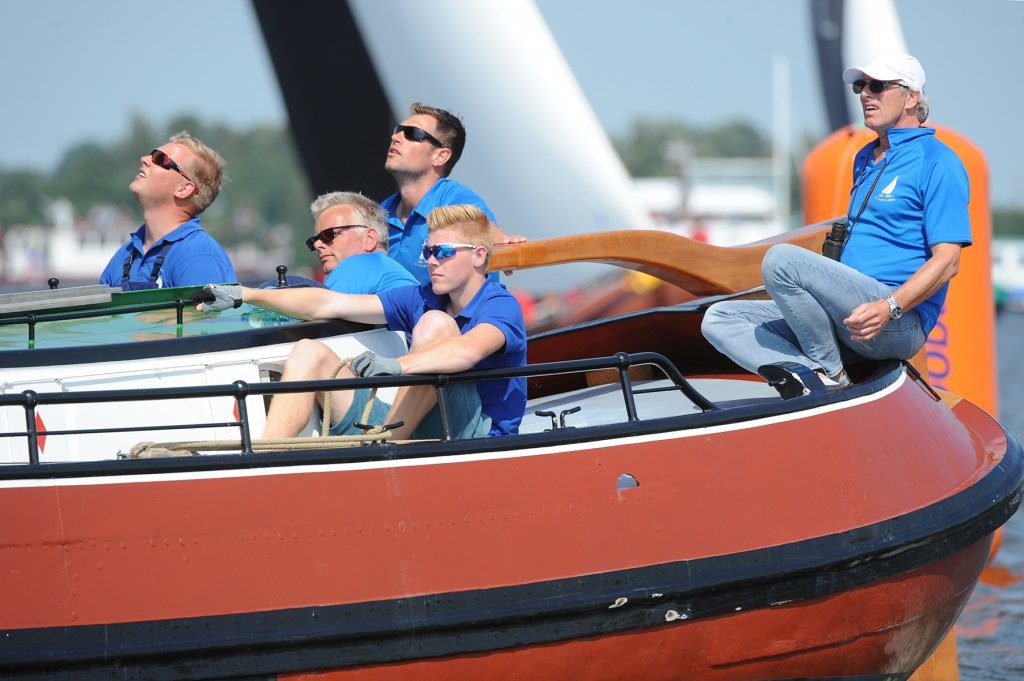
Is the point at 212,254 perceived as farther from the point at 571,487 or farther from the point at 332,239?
the point at 571,487

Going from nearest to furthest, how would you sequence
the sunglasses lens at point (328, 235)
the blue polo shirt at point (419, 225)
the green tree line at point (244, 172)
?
the sunglasses lens at point (328, 235) → the blue polo shirt at point (419, 225) → the green tree line at point (244, 172)

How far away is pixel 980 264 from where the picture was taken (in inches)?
324

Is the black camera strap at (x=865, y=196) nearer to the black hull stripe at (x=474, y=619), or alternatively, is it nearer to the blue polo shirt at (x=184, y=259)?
the black hull stripe at (x=474, y=619)

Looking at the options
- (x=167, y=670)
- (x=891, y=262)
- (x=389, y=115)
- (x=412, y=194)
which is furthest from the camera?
(x=389, y=115)

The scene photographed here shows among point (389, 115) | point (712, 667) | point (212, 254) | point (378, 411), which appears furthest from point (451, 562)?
point (389, 115)

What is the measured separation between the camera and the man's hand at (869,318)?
477 cm

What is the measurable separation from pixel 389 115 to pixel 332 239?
22.7 ft

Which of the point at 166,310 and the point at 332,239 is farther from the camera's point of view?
the point at 332,239

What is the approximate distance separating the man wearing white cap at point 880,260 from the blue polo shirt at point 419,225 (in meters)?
1.22

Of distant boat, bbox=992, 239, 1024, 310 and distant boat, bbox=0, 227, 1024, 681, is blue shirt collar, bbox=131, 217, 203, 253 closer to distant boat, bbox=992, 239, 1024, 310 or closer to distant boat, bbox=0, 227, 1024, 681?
distant boat, bbox=0, 227, 1024, 681

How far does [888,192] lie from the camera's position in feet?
16.1

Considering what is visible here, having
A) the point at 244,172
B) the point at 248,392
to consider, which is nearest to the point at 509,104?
the point at 248,392

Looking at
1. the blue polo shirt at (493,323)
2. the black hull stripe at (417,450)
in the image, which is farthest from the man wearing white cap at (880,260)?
the blue polo shirt at (493,323)

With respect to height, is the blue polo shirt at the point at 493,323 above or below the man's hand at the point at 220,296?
below
